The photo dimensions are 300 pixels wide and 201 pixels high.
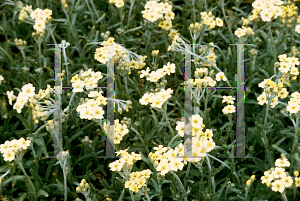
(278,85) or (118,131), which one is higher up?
(278,85)

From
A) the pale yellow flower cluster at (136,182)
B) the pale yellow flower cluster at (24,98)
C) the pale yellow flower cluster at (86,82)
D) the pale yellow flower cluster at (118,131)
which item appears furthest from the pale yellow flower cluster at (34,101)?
the pale yellow flower cluster at (136,182)

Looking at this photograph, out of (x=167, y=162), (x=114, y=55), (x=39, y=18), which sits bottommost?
(x=167, y=162)

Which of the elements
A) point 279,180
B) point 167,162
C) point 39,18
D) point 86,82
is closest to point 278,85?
point 279,180

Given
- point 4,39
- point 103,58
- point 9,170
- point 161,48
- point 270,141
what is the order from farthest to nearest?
point 4,39 → point 161,48 → point 270,141 → point 103,58 → point 9,170

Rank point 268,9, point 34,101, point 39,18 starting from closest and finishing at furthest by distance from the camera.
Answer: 1. point 34,101
2. point 268,9
3. point 39,18

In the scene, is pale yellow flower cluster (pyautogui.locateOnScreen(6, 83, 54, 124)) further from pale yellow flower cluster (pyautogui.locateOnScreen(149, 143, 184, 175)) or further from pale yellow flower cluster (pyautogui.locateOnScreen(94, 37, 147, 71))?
pale yellow flower cluster (pyautogui.locateOnScreen(149, 143, 184, 175))

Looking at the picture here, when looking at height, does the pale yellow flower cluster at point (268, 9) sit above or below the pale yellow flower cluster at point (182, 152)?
above

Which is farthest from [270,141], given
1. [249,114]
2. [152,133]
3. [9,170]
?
[9,170]

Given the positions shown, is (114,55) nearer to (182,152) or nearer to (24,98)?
(24,98)

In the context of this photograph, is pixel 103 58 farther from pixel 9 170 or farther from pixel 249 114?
pixel 249 114

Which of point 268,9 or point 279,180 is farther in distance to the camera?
point 268,9

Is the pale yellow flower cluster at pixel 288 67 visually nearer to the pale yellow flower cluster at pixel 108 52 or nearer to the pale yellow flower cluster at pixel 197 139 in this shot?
the pale yellow flower cluster at pixel 197 139

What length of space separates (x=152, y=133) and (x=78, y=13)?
86.9 inches

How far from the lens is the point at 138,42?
456 centimetres
